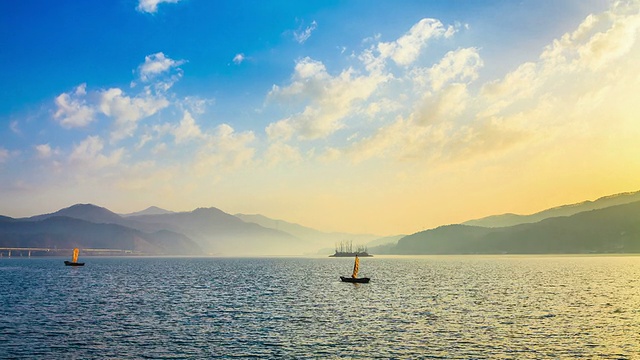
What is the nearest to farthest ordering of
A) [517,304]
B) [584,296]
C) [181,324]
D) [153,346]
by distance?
[153,346] → [181,324] → [517,304] → [584,296]

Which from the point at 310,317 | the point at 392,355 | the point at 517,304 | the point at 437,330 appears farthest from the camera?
the point at 517,304

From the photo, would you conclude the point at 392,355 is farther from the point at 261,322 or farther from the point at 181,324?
the point at 181,324

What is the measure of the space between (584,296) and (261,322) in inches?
2847

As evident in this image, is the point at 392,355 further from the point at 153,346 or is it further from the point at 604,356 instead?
the point at 153,346

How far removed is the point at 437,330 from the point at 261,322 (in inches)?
922

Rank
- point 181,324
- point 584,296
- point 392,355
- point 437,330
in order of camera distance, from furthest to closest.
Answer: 1. point 584,296
2. point 181,324
3. point 437,330
4. point 392,355

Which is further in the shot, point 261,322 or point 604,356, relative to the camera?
point 261,322

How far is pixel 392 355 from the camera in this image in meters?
48.0

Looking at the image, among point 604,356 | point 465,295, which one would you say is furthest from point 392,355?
point 465,295

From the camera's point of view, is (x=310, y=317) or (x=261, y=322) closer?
(x=261, y=322)

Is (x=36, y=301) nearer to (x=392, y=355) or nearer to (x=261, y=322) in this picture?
(x=261, y=322)

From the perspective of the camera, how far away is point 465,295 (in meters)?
107

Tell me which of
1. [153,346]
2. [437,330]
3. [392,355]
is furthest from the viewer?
[437,330]

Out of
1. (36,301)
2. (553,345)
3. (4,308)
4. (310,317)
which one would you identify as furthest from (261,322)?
(36,301)
